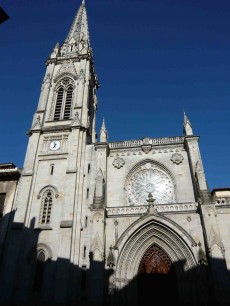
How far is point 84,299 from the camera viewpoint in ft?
56.3

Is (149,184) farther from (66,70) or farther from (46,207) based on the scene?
(66,70)

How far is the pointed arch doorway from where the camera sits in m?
16.9

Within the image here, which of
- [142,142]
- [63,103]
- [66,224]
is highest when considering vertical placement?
[63,103]

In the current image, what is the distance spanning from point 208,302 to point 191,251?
9.19 ft

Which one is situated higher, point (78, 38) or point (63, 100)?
point (78, 38)

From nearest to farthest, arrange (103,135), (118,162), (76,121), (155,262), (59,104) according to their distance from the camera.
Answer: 1. (155,262)
2. (118,162)
3. (103,135)
4. (76,121)
5. (59,104)

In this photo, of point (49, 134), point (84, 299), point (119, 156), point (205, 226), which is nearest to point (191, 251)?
point (205, 226)

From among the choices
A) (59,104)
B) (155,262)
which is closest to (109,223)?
(155,262)

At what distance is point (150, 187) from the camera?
21.8 m

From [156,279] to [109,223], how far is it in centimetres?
450

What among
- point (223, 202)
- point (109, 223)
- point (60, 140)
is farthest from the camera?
point (60, 140)

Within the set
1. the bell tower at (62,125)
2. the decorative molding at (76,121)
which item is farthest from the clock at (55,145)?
the decorative molding at (76,121)

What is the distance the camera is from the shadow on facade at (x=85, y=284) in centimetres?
1578

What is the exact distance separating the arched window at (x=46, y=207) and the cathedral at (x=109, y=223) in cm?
7
